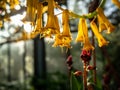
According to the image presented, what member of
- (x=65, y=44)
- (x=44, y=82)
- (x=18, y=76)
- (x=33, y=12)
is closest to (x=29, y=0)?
(x=33, y=12)

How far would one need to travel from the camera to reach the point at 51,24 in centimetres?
94

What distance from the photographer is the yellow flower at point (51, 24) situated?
933mm

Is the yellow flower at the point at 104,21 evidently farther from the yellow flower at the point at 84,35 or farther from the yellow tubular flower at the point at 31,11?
the yellow tubular flower at the point at 31,11

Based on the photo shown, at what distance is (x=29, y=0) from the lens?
3.12ft

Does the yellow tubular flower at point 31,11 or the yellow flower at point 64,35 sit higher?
the yellow tubular flower at point 31,11

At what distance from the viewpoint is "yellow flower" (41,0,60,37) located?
933 millimetres

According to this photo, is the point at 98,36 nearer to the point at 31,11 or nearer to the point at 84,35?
the point at 84,35

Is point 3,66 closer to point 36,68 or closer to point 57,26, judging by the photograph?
point 36,68

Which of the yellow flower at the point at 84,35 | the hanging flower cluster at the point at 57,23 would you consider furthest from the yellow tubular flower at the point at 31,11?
the yellow flower at the point at 84,35

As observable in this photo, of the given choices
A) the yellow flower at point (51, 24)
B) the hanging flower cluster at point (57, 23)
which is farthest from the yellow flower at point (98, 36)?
the yellow flower at point (51, 24)

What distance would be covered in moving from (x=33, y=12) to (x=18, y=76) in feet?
27.1

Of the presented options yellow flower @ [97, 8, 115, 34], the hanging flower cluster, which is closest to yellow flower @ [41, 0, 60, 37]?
the hanging flower cluster

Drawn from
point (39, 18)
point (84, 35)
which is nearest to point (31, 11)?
point (39, 18)

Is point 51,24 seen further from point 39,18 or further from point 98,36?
point 98,36
